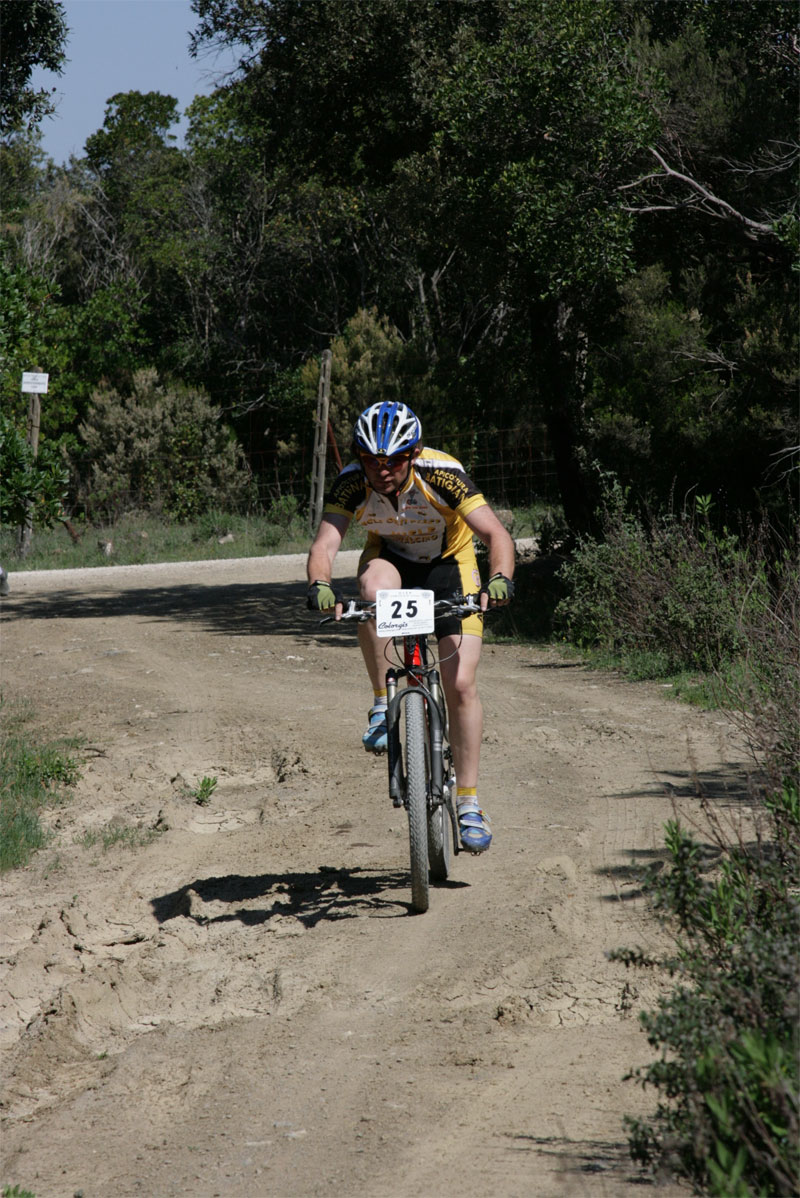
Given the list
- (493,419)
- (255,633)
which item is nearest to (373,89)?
(255,633)

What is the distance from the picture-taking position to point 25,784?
25.3 ft

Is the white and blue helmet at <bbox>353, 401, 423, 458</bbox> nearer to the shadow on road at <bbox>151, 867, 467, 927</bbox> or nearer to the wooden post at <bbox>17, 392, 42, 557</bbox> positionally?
the shadow on road at <bbox>151, 867, 467, 927</bbox>

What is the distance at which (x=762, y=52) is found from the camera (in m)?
12.5

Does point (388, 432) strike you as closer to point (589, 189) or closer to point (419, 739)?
point (419, 739)

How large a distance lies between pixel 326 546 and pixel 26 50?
15493 mm

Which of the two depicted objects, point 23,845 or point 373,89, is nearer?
point 23,845

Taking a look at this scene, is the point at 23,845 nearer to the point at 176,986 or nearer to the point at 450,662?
the point at 176,986

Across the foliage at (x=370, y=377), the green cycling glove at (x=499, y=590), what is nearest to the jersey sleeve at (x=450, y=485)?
the green cycling glove at (x=499, y=590)

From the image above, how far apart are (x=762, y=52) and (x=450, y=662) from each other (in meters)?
9.68

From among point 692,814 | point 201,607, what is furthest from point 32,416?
point 692,814

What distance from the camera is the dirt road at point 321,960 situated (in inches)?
141

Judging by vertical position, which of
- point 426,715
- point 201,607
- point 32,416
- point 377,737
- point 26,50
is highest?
point 26,50

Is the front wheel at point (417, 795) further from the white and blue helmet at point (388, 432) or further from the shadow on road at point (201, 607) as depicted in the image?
the shadow on road at point (201, 607)

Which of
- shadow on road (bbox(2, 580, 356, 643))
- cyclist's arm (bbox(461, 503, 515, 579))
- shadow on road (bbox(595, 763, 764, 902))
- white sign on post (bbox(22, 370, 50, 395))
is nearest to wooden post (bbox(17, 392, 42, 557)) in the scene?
white sign on post (bbox(22, 370, 50, 395))
